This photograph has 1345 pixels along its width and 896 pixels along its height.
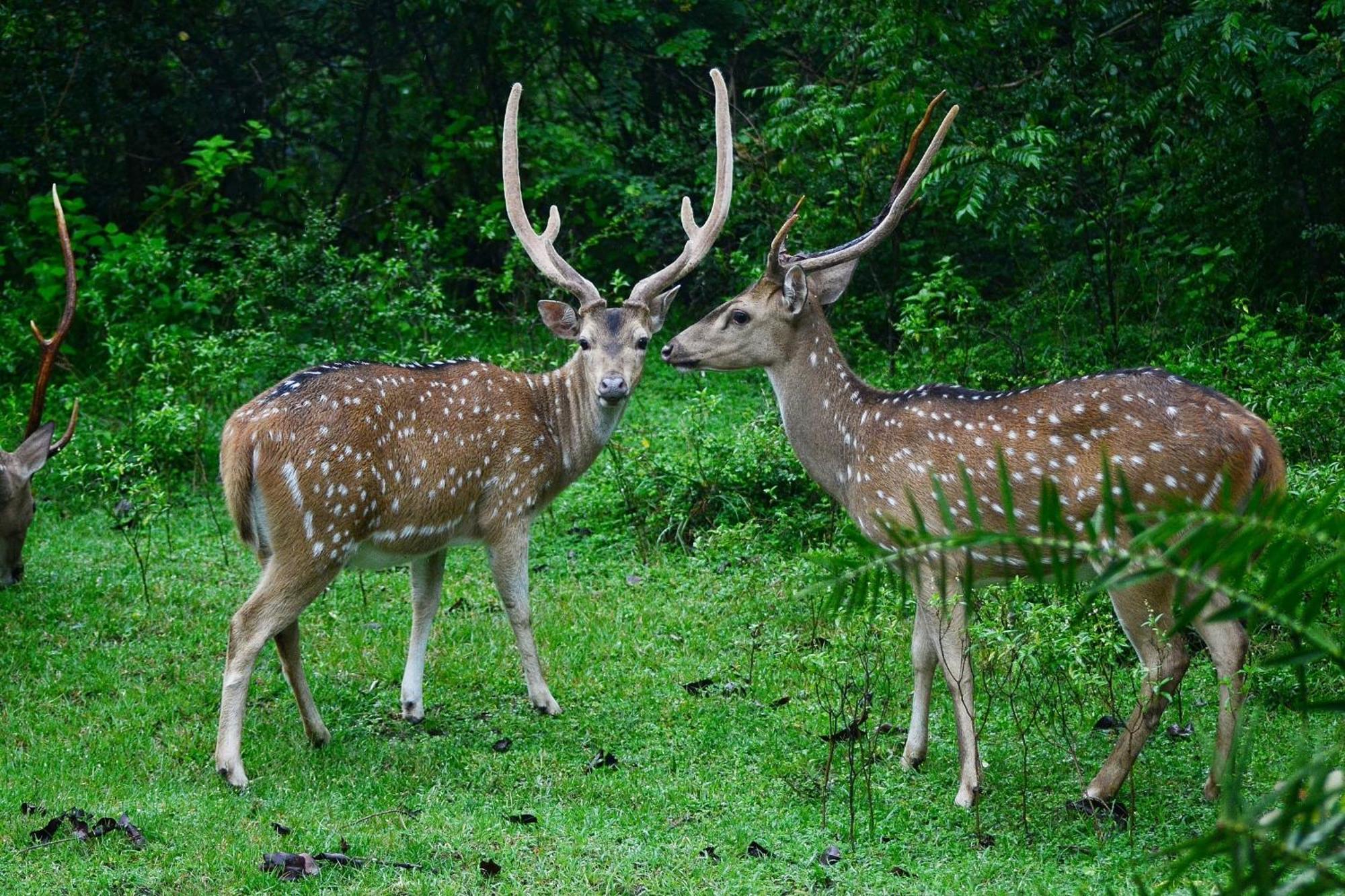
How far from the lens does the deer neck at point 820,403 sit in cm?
662

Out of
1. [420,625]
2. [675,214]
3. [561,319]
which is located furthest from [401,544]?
[675,214]

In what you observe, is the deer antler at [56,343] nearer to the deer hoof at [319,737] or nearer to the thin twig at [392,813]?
the deer hoof at [319,737]

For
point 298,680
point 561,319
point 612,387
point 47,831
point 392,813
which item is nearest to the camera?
point 47,831

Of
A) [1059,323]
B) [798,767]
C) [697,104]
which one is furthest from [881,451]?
[697,104]

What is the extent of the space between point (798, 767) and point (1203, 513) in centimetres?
468

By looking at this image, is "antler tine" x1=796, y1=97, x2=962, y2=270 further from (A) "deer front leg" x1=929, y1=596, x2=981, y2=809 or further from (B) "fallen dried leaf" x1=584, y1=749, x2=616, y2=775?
(B) "fallen dried leaf" x1=584, y1=749, x2=616, y2=775

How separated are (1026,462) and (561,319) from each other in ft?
9.25

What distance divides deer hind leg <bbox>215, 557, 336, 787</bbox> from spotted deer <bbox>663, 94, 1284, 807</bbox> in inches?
90.8

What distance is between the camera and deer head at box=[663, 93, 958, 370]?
6.92m

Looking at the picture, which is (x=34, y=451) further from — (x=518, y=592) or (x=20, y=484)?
(x=518, y=592)

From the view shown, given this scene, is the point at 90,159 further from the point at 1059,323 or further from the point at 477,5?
the point at 1059,323

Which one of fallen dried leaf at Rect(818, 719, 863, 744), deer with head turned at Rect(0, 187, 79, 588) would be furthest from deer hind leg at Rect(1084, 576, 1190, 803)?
deer with head turned at Rect(0, 187, 79, 588)

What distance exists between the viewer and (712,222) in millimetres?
7914

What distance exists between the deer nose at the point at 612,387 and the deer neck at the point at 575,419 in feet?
0.39
